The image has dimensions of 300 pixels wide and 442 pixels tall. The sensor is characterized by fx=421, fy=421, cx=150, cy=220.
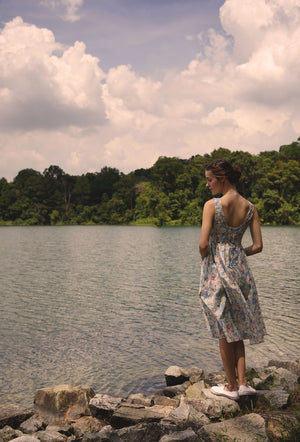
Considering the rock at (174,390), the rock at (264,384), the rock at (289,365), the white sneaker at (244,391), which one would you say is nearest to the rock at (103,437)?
the white sneaker at (244,391)

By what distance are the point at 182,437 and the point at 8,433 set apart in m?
2.33

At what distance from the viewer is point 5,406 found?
18.1ft

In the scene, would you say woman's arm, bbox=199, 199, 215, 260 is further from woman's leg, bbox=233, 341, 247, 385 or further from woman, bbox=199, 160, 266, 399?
woman's leg, bbox=233, 341, 247, 385

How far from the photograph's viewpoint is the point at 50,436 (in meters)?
4.61

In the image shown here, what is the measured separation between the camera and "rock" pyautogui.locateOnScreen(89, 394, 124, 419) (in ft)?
16.4

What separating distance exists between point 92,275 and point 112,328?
30.9ft

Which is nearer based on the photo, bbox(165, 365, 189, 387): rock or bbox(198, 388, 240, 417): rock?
bbox(198, 388, 240, 417): rock

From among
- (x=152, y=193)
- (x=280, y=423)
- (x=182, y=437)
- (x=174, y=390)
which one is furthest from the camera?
(x=152, y=193)

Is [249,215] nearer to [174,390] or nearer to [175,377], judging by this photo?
[174,390]

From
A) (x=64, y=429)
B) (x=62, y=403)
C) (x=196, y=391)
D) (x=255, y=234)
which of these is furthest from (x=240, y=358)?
(x=62, y=403)

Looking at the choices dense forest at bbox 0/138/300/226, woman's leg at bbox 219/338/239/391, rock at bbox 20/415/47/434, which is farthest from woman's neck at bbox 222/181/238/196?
dense forest at bbox 0/138/300/226

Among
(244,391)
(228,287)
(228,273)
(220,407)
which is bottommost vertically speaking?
(220,407)

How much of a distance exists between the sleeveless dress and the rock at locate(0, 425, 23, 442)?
2.54 metres

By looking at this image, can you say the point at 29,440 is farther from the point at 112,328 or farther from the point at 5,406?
the point at 112,328
